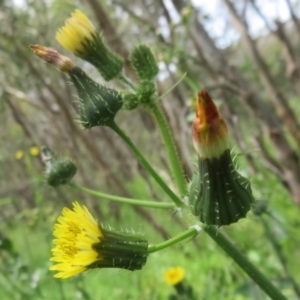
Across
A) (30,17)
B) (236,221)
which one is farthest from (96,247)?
(30,17)

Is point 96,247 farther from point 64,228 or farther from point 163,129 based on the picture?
point 163,129

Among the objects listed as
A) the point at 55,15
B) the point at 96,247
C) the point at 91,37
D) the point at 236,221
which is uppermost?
the point at 55,15

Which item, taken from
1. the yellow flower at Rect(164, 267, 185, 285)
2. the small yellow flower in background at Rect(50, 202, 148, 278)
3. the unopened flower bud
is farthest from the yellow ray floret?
the yellow flower at Rect(164, 267, 185, 285)

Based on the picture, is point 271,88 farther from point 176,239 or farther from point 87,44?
point 176,239

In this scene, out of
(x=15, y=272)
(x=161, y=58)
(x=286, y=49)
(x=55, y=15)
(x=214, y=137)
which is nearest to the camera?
(x=214, y=137)

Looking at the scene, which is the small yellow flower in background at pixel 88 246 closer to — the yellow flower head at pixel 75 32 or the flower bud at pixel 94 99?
the flower bud at pixel 94 99

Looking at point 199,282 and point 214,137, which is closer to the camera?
point 214,137

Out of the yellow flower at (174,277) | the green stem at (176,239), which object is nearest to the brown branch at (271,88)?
the yellow flower at (174,277)
